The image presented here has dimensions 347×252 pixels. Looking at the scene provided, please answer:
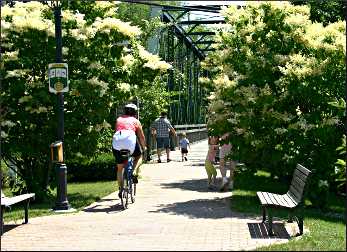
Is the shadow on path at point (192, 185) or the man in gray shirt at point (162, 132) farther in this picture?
the man in gray shirt at point (162, 132)

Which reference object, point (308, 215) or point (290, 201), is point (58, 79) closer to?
point (290, 201)

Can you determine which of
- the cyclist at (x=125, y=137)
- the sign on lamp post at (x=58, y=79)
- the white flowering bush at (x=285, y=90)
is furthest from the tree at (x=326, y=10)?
the sign on lamp post at (x=58, y=79)

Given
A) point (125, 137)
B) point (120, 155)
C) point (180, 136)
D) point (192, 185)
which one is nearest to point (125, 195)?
point (120, 155)

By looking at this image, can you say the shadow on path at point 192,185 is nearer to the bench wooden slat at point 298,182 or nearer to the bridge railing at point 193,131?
the bench wooden slat at point 298,182

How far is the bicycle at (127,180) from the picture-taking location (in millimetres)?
11836

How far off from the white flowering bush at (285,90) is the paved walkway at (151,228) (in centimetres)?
143

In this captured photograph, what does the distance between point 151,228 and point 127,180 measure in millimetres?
2832

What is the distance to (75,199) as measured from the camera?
13617 millimetres

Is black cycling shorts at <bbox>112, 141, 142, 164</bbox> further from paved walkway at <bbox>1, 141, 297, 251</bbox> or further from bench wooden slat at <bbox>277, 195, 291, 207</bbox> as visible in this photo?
bench wooden slat at <bbox>277, 195, 291, 207</bbox>

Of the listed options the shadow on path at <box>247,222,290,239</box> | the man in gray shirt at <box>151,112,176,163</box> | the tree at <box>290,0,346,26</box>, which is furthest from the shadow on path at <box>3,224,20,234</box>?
the man in gray shirt at <box>151,112,176,163</box>

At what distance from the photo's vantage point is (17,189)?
15.8m

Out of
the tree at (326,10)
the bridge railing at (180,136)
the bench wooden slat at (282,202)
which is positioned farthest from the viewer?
the bridge railing at (180,136)

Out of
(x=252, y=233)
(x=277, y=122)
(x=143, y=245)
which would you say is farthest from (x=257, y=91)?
(x=143, y=245)

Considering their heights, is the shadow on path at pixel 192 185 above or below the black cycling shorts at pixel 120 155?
below
